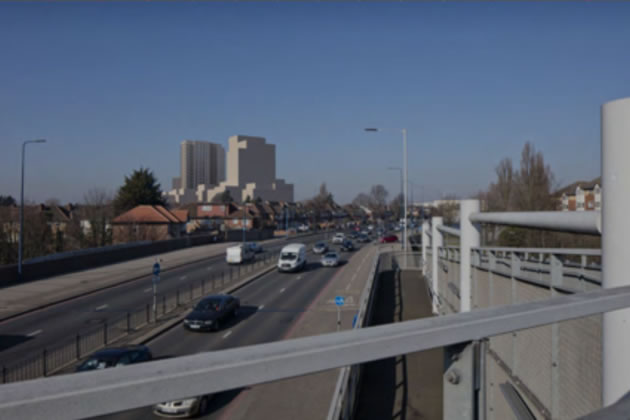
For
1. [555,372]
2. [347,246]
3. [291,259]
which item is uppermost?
[555,372]

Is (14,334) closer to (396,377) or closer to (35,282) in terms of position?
(35,282)

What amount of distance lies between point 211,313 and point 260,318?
2838 millimetres

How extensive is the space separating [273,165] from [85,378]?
640 feet

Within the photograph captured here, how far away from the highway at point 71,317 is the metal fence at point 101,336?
263mm

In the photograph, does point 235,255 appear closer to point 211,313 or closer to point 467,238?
point 211,313

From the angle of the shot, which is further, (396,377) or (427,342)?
(396,377)

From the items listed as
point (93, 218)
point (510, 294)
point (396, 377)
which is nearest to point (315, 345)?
point (396, 377)

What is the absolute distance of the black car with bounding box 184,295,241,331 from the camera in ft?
58.5

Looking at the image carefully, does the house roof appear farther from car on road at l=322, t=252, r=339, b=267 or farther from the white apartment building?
the white apartment building

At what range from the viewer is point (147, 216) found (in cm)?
5834

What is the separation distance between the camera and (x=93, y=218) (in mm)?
51344

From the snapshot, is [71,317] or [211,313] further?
[211,313]

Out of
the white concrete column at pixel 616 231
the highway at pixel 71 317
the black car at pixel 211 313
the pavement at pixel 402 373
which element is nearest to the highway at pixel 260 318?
the black car at pixel 211 313

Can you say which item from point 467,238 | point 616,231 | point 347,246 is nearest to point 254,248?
point 347,246
